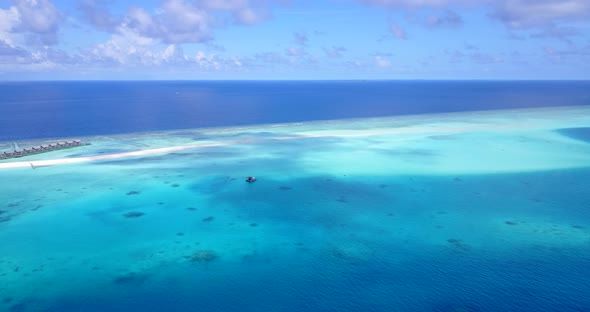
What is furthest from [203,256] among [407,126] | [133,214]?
[407,126]

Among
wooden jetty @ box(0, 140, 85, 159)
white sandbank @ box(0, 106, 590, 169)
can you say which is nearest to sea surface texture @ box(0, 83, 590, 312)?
wooden jetty @ box(0, 140, 85, 159)

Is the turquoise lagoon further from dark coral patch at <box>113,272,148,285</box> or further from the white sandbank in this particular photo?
the white sandbank

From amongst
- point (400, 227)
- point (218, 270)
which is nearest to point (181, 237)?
point (218, 270)

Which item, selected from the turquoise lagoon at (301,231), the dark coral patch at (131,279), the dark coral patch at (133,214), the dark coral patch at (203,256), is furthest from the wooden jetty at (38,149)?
the dark coral patch at (203,256)

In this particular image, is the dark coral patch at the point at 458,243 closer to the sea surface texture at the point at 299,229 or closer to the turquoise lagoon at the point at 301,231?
the sea surface texture at the point at 299,229

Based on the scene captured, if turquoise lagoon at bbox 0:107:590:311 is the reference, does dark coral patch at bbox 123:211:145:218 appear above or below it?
above

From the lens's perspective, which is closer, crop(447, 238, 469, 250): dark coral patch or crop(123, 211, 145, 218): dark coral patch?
crop(447, 238, 469, 250): dark coral patch

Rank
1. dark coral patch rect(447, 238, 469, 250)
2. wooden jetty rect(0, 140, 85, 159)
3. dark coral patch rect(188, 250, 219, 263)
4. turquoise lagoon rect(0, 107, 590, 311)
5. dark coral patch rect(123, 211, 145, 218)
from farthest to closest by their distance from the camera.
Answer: wooden jetty rect(0, 140, 85, 159) < dark coral patch rect(123, 211, 145, 218) < dark coral patch rect(447, 238, 469, 250) < dark coral patch rect(188, 250, 219, 263) < turquoise lagoon rect(0, 107, 590, 311)

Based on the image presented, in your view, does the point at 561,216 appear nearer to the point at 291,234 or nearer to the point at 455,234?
the point at 455,234
